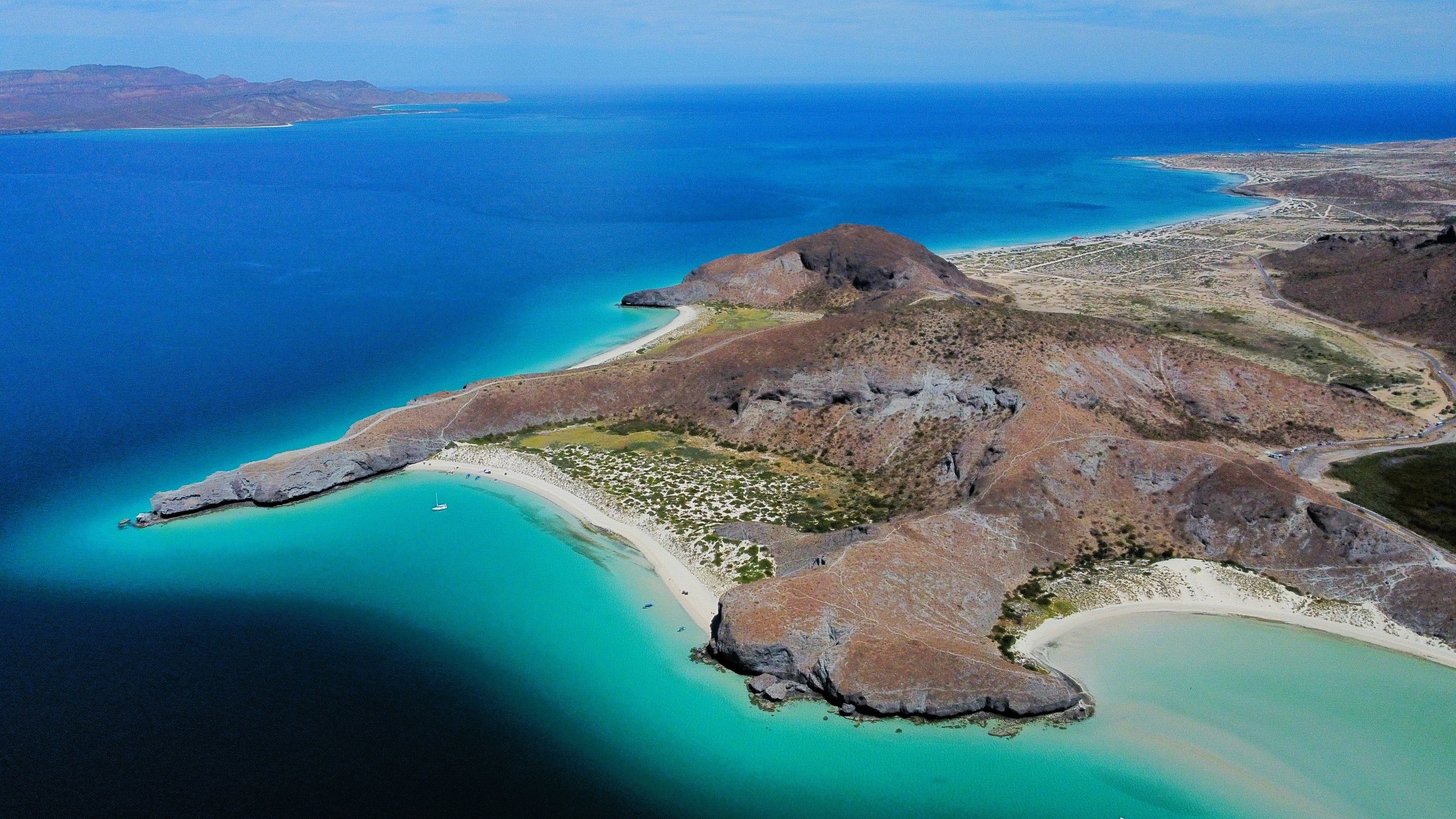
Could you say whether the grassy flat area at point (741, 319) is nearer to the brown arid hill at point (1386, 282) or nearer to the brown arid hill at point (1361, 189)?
the brown arid hill at point (1386, 282)

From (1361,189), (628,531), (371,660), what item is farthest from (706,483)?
(1361,189)

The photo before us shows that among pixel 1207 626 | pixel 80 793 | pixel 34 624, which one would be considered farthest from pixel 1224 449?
pixel 34 624

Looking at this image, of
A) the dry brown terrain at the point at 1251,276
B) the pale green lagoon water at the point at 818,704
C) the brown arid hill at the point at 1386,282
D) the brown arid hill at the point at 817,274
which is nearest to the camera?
the pale green lagoon water at the point at 818,704

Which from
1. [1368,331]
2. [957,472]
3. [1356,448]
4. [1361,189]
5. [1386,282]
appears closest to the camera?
[957,472]

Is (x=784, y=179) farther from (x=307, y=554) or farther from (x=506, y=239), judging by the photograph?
(x=307, y=554)

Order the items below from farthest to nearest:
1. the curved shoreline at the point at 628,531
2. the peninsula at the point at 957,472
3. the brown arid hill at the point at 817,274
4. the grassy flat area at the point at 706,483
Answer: the brown arid hill at the point at 817,274, the grassy flat area at the point at 706,483, the curved shoreline at the point at 628,531, the peninsula at the point at 957,472

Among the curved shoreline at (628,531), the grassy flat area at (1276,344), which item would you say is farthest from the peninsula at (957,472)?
the grassy flat area at (1276,344)

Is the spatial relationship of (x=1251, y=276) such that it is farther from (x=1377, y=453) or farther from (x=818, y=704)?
(x=818, y=704)

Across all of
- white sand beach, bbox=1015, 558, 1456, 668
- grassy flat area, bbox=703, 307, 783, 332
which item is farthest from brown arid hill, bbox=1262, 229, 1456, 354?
grassy flat area, bbox=703, 307, 783, 332
